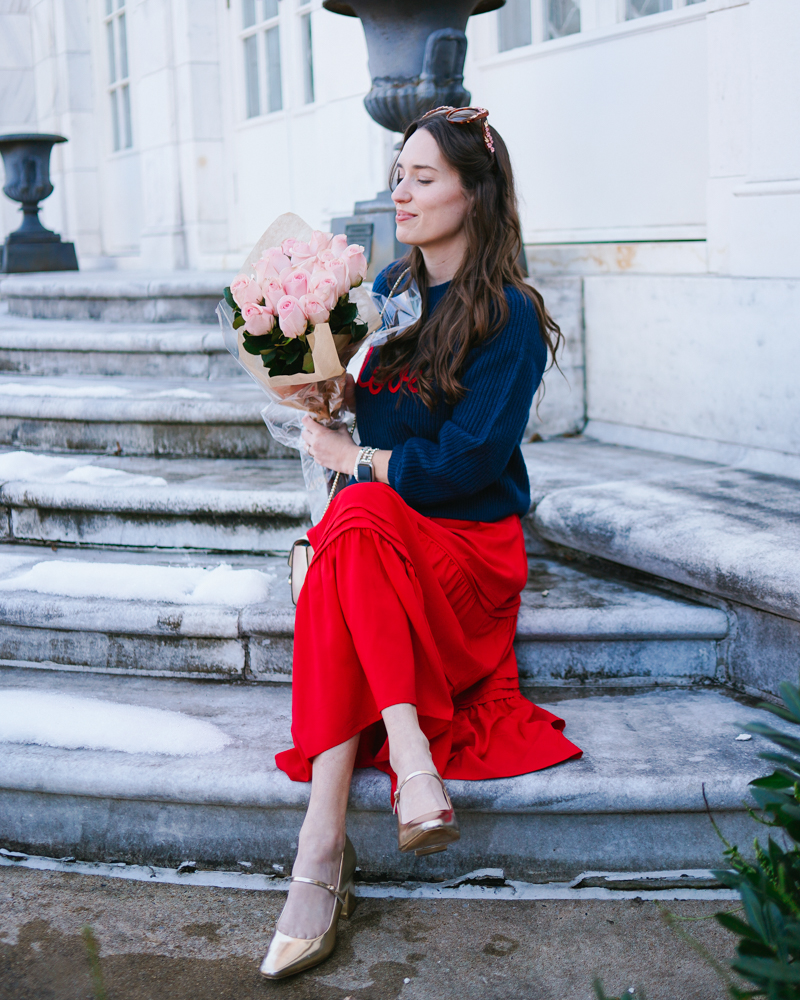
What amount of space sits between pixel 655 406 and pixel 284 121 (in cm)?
435

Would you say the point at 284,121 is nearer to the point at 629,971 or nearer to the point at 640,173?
the point at 640,173

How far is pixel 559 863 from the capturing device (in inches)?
80.7

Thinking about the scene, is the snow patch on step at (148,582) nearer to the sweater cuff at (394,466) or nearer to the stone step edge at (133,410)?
the sweater cuff at (394,466)

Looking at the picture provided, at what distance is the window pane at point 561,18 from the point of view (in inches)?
166

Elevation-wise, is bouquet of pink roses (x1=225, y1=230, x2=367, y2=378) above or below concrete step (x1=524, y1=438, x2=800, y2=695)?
above

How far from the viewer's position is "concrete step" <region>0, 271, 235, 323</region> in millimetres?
5000

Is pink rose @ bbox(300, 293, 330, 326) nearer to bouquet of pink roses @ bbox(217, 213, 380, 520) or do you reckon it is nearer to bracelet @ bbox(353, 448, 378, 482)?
bouquet of pink roses @ bbox(217, 213, 380, 520)

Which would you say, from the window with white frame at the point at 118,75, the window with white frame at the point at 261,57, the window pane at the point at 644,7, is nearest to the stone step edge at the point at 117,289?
the window pane at the point at 644,7

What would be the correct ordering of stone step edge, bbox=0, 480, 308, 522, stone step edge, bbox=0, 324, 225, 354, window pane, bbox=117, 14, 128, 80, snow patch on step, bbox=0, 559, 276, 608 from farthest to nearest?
window pane, bbox=117, 14, 128, 80 → stone step edge, bbox=0, 324, 225, 354 → stone step edge, bbox=0, 480, 308, 522 → snow patch on step, bbox=0, 559, 276, 608

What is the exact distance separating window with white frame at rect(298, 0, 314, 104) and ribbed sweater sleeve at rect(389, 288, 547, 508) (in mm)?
4925

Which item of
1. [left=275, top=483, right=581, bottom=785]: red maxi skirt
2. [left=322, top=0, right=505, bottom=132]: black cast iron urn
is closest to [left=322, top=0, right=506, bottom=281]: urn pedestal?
[left=322, top=0, right=505, bottom=132]: black cast iron urn

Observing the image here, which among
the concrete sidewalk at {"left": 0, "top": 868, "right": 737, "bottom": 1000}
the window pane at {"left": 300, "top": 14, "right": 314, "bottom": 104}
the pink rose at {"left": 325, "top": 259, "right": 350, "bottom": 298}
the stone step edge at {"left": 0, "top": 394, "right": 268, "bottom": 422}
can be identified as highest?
the window pane at {"left": 300, "top": 14, "right": 314, "bottom": 104}

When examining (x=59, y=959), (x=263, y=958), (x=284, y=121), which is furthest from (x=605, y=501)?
(x=284, y=121)

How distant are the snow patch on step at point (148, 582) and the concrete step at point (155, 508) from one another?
22 centimetres
